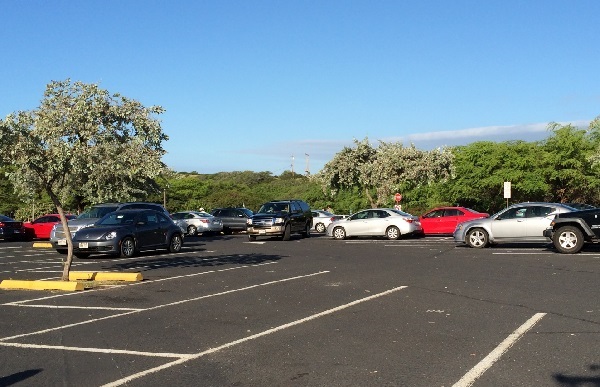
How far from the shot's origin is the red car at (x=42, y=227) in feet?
107

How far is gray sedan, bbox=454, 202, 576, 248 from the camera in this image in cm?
2177

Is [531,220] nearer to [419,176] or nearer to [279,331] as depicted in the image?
[279,331]

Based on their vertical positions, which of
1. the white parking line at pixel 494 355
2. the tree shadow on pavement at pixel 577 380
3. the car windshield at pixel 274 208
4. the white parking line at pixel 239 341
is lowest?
the tree shadow on pavement at pixel 577 380

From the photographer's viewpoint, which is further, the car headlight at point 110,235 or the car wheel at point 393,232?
the car wheel at point 393,232

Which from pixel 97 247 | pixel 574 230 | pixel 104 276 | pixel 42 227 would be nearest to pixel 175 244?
pixel 97 247

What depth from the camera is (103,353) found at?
757cm

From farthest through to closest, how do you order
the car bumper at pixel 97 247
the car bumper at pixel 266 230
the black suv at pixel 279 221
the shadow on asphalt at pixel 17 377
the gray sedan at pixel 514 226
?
the black suv at pixel 279 221, the car bumper at pixel 266 230, the gray sedan at pixel 514 226, the car bumper at pixel 97 247, the shadow on asphalt at pixel 17 377

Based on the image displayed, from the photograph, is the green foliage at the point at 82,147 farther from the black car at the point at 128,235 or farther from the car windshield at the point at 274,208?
the car windshield at the point at 274,208

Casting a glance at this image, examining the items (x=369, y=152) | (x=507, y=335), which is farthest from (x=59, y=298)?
(x=369, y=152)

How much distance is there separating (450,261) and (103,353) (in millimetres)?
12291

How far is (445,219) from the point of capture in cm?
3117

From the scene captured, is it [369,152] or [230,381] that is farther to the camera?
[369,152]

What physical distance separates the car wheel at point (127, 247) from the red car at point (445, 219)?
1536cm

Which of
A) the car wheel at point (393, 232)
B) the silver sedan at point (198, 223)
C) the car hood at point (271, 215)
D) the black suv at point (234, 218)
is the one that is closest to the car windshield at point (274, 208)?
the car hood at point (271, 215)
